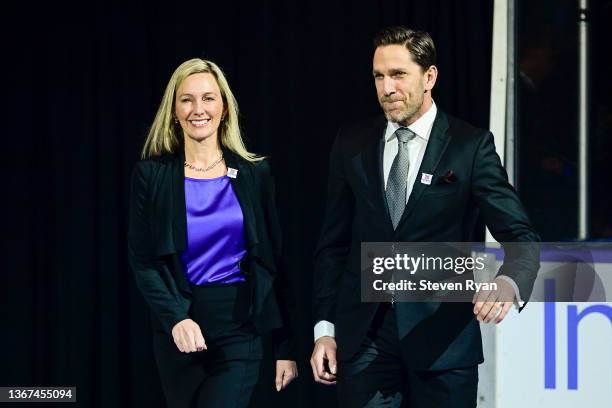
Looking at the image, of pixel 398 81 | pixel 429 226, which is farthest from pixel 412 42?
pixel 429 226

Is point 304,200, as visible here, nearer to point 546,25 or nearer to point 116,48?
A: point 116,48

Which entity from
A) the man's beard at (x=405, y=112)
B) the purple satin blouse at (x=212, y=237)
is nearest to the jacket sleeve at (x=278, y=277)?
the purple satin blouse at (x=212, y=237)

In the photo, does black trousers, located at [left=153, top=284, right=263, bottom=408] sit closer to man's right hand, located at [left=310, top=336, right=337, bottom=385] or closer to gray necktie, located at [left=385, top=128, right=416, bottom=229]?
man's right hand, located at [left=310, top=336, right=337, bottom=385]

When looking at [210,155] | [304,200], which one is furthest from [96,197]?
[210,155]

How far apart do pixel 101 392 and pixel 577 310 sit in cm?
206

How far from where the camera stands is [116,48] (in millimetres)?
4387

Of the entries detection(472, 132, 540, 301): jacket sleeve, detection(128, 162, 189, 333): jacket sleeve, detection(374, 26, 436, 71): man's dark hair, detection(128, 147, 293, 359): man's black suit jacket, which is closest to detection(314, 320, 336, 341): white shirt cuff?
detection(128, 147, 293, 359): man's black suit jacket

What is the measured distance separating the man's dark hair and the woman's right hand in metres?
0.94

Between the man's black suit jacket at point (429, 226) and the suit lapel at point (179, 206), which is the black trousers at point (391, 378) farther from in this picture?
the suit lapel at point (179, 206)

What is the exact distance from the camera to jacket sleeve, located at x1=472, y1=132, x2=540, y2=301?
8.29 ft

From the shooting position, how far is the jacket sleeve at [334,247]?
2.74 m

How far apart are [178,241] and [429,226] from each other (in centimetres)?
76

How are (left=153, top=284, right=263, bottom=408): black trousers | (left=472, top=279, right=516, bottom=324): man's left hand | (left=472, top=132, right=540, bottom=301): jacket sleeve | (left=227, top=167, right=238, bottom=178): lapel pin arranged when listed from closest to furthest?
(left=472, top=279, right=516, bottom=324): man's left hand < (left=472, top=132, right=540, bottom=301): jacket sleeve < (left=153, top=284, right=263, bottom=408): black trousers < (left=227, top=167, right=238, bottom=178): lapel pin

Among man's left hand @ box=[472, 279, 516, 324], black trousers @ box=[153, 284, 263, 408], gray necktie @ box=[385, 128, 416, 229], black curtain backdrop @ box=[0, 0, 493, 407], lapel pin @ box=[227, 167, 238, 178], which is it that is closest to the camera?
man's left hand @ box=[472, 279, 516, 324]
